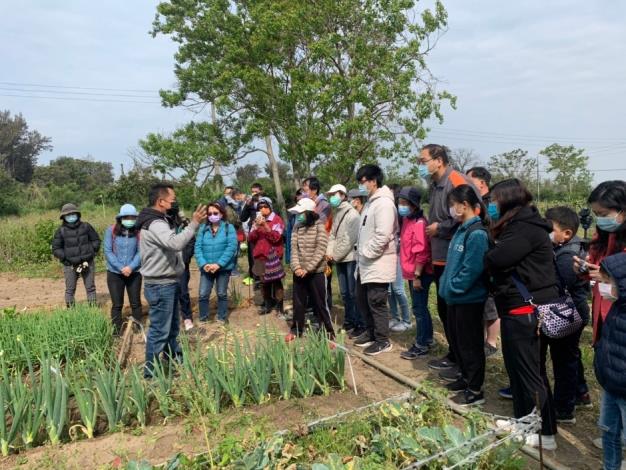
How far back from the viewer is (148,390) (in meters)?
3.34

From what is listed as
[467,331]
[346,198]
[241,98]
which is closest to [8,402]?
[467,331]

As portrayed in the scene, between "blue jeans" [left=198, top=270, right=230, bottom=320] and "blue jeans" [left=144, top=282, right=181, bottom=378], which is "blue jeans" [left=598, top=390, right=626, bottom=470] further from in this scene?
"blue jeans" [left=198, top=270, right=230, bottom=320]

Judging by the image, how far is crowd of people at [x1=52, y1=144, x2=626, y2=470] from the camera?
2807mm

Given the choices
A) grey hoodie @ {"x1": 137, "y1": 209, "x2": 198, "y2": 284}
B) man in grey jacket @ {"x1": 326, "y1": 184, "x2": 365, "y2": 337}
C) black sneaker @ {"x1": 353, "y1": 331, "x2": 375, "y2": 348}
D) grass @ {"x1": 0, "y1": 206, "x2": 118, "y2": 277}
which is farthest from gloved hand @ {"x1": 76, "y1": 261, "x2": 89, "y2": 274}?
grass @ {"x1": 0, "y1": 206, "x2": 118, "y2": 277}

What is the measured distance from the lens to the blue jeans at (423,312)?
4680mm

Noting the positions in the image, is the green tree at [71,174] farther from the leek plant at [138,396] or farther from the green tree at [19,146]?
the leek plant at [138,396]

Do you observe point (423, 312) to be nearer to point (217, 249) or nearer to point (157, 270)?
point (157, 270)

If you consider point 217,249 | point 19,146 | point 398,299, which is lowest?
point 398,299

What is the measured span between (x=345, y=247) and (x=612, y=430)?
328cm

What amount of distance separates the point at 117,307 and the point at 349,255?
294 centimetres

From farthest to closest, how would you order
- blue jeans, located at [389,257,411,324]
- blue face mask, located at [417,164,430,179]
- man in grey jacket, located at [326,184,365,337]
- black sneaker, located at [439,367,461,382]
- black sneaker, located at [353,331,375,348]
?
1. blue jeans, located at [389,257,411,324]
2. man in grey jacket, located at [326,184,365,337]
3. black sneaker, located at [353,331,375,348]
4. blue face mask, located at [417,164,430,179]
5. black sneaker, located at [439,367,461,382]

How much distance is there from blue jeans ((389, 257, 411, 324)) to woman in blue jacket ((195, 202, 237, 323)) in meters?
2.04

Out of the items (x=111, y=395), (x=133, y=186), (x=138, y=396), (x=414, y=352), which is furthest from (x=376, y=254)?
(x=133, y=186)

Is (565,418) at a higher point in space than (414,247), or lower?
lower
